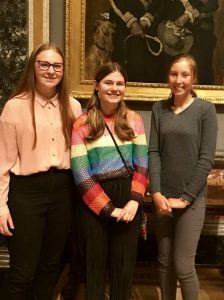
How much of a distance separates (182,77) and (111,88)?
38 cm

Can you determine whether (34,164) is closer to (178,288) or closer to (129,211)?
(129,211)

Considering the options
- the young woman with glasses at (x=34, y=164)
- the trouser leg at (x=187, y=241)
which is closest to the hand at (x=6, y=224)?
the young woman with glasses at (x=34, y=164)

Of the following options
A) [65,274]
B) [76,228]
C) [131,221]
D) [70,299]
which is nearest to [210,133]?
[131,221]

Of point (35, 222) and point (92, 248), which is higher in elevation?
point (35, 222)

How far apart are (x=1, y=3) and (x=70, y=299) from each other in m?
2.17

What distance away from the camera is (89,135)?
6.51 ft

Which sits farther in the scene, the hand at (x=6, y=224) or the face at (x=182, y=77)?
the face at (x=182, y=77)

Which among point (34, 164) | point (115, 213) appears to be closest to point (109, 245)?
point (115, 213)

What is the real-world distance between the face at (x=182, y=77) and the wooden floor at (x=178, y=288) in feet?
5.20

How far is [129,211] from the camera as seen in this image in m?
1.98

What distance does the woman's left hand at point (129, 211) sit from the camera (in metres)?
1.97

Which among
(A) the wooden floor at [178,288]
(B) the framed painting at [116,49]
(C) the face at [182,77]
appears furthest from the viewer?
(B) the framed painting at [116,49]

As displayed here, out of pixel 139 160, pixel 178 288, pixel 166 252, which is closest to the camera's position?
pixel 139 160

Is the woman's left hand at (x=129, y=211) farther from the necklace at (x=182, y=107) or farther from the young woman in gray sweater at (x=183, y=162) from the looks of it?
the necklace at (x=182, y=107)
